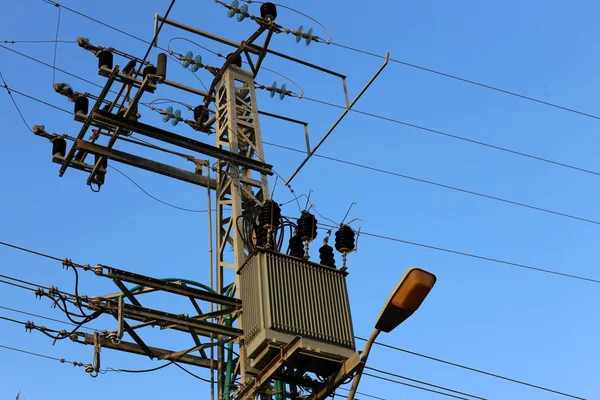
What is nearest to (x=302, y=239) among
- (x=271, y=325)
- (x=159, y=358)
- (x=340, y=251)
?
(x=340, y=251)

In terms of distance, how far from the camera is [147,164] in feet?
53.0

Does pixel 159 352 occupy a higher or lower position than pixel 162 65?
lower

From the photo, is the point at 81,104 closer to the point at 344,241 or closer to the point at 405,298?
the point at 344,241

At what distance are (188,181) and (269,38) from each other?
281cm

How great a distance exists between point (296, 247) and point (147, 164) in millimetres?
3971

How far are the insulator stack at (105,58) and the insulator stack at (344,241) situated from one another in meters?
5.06

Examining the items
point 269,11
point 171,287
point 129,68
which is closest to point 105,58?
point 129,68

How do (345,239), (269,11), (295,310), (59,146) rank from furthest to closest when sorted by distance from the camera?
(269,11), (59,146), (345,239), (295,310)

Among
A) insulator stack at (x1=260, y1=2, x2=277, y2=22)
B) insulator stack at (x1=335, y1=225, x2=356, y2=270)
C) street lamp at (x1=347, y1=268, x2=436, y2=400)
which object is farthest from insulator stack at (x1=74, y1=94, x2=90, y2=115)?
street lamp at (x1=347, y1=268, x2=436, y2=400)

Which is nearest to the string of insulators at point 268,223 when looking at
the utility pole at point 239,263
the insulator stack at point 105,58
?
the utility pole at point 239,263

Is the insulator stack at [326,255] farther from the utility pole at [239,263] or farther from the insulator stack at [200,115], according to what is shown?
the insulator stack at [200,115]

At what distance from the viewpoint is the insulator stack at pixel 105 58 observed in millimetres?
15826

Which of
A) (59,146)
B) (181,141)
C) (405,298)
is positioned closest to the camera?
(405,298)

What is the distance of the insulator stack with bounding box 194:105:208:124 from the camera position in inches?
679
